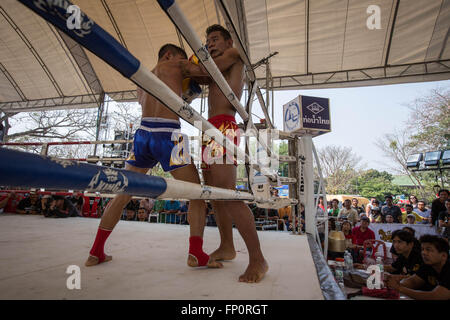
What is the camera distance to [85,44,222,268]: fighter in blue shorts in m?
0.94

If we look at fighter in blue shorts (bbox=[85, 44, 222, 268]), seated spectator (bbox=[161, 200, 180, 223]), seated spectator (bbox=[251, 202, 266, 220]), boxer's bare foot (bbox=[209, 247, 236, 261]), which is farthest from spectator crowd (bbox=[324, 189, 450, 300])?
seated spectator (bbox=[161, 200, 180, 223])

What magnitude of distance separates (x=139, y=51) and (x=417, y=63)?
24.9 ft

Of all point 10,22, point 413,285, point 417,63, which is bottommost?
point 413,285

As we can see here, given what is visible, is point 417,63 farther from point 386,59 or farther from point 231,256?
point 231,256

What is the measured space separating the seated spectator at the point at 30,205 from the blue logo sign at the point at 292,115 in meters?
3.52

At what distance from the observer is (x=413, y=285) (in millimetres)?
1640

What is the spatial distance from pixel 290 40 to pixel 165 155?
21.0 feet

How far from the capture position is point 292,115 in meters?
2.29

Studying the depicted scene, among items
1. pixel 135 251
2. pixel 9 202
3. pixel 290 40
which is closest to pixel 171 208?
pixel 9 202

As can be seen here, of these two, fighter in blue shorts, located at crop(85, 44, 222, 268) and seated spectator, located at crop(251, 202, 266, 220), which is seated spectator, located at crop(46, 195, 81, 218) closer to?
fighter in blue shorts, located at crop(85, 44, 222, 268)

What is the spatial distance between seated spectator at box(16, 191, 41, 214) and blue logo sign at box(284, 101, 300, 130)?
3.52m

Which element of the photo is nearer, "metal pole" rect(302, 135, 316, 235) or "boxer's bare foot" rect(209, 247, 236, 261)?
"boxer's bare foot" rect(209, 247, 236, 261)

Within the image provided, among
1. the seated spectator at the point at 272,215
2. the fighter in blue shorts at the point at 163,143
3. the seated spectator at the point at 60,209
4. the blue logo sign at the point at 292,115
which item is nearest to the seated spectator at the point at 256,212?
the seated spectator at the point at 272,215
